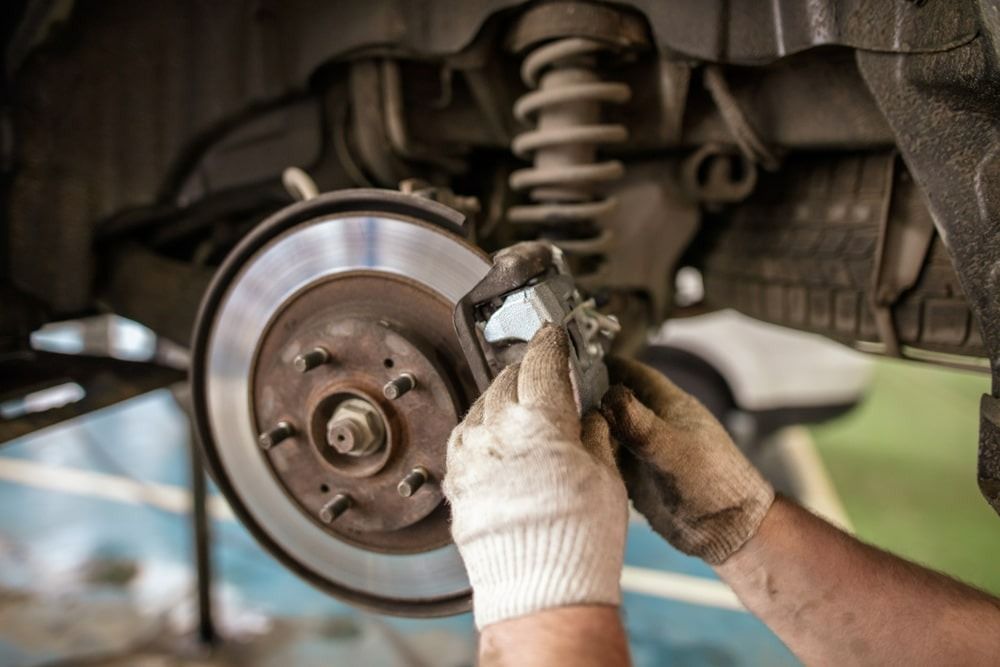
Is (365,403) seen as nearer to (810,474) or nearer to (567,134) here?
(567,134)

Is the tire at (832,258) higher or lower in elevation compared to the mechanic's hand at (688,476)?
higher

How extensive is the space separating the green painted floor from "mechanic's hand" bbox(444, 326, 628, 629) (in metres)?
1.13

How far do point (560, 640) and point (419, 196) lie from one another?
373 millimetres

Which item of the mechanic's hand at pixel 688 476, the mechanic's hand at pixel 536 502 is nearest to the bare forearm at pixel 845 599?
the mechanic's hand at pixel 688 476

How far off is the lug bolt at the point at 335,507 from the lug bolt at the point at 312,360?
0.41 ft

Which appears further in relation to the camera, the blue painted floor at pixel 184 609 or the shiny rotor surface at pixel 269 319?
the blue painted floor at pixel 184 609

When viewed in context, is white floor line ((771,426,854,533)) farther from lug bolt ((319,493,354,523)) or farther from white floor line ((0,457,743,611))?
lug bolt ((319,493,354,523))

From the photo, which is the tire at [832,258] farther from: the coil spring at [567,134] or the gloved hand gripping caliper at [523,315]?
the gloved hand gripping caliper at [523,315]

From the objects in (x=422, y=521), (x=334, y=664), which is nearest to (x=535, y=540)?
(x=422, y=521)

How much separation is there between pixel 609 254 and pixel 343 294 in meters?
0.38

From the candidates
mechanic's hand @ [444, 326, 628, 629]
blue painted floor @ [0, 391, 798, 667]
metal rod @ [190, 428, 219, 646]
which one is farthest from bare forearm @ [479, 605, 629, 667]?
metal rod @ [190, 428, 219, 646]

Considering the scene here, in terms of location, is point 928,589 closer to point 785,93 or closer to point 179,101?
point 785,93

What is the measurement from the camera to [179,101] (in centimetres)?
96

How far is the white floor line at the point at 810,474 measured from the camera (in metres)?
1.94
